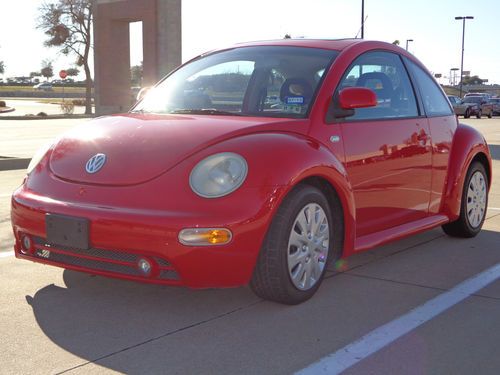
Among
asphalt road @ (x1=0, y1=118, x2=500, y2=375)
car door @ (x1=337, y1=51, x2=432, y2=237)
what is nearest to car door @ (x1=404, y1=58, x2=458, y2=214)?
car door @ (x1=337, y1=51, x2=432, y2=237)

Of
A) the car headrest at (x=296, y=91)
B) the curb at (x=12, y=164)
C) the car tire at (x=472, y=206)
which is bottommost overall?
the curb at (x=12, y=164)

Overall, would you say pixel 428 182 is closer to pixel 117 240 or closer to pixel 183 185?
pixel 183 185

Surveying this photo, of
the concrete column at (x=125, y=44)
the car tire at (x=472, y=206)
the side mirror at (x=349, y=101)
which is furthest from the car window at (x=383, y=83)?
the concrete column at (x=125, y=44)

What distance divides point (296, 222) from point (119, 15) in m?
35.3

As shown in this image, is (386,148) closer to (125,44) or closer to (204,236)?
(204,236)

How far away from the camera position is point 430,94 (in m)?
5.58

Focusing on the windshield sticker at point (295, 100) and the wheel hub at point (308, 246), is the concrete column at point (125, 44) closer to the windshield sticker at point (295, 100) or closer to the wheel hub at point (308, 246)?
the windshield sticker at point (295, 100)

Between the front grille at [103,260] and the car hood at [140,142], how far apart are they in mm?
389

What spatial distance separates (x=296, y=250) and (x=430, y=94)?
2.44 metres

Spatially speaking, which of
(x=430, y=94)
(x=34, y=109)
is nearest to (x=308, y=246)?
(x=430, y=94)

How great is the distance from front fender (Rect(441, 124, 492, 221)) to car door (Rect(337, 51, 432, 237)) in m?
0.41

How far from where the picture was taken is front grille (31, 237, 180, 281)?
3.51 metres

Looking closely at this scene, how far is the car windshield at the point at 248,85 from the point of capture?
4.40 metres

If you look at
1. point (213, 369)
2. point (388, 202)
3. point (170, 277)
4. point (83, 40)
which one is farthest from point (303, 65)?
point (83, 40)
